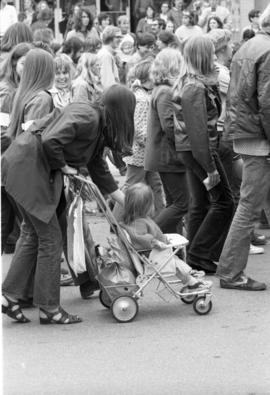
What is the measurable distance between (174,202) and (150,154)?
47 cm

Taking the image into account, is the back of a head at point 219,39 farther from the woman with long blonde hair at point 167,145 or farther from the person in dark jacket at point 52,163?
the person in dark jacket at point 52,163

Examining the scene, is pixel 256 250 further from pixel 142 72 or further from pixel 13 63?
pixel 13 63

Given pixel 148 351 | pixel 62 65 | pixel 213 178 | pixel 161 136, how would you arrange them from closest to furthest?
1. pixel 148 351
2. pixel 213 178
3. pixel 161 136
4. pixel 62 65

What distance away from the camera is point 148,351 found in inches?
235

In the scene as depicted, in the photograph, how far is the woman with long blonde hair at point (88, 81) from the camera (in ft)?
34.3

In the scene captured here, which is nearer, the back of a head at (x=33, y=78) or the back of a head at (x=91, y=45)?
the back of a head at (x=33, y=78)

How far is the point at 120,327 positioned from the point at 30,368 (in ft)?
3.18

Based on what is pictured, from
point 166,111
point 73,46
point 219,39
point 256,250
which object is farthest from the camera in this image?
point 73,46

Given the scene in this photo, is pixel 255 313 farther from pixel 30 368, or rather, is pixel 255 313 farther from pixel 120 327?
pixel 30 368

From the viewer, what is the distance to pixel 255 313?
6.75 m

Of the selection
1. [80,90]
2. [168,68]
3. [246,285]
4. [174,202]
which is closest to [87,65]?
[80,90]

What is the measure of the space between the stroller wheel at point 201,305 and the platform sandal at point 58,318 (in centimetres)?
78

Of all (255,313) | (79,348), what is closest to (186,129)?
(255,313)

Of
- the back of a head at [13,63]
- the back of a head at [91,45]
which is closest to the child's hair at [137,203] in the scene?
the back of a head at [13,63]
